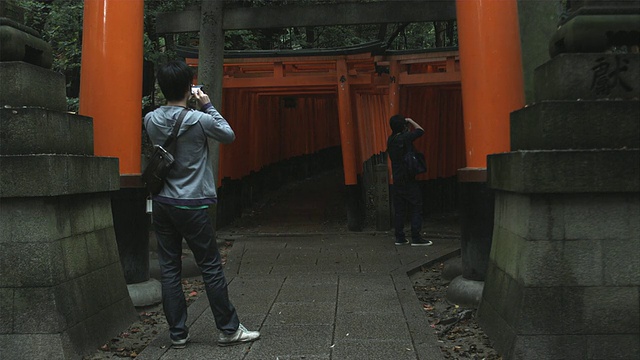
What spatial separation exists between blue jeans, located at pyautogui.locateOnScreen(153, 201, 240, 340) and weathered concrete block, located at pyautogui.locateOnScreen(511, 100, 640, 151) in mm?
2208

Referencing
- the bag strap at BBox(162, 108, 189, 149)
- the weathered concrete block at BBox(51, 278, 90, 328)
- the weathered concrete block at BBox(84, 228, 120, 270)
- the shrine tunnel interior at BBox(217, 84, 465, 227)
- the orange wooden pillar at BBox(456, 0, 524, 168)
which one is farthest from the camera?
the shrine tunnel interior at BBox(217, 84, 465, 227)

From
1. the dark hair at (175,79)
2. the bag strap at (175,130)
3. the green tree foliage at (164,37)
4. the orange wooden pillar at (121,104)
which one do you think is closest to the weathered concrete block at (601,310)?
the bag strap at (175,130)

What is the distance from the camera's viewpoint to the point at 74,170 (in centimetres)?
399

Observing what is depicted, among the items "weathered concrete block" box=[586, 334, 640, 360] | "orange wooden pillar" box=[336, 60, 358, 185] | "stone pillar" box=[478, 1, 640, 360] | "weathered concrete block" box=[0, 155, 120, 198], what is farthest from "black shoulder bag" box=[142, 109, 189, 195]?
"orange wooden pillar" box=[336, 60, 358, 185]

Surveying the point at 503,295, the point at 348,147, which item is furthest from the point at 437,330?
the point at 348,147

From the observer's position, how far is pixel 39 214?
3740 mm

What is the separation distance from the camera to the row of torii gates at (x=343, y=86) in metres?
5.36

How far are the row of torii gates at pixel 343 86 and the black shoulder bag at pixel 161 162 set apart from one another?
172cm

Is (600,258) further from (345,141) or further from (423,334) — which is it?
(345,141)

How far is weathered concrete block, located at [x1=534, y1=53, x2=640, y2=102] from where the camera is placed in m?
3.50

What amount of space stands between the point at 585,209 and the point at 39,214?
3.22 m

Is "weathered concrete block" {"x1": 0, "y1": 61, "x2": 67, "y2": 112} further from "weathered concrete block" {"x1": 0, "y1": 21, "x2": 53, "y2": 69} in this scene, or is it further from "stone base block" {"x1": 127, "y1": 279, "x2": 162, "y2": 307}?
"stone base block" {"x1": 127, "y1": 279, "x2": 162, "y2": 307}

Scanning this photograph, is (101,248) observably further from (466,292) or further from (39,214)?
(466,292)

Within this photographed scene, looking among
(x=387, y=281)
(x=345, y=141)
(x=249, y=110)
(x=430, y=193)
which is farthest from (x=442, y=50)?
(x=387, y=281)
